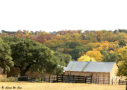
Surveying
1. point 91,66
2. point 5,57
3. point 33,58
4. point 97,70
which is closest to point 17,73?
point 33,58

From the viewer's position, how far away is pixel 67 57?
314 ft

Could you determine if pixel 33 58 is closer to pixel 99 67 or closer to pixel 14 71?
pixel 14 71

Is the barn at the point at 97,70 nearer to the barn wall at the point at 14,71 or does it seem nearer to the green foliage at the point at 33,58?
the green foliage at the point at 33,58

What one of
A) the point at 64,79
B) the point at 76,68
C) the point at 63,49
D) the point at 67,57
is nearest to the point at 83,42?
the point at 63,49

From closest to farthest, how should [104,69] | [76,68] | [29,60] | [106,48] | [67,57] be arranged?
[29,60] → [104,69] → [76,68] → [67,57] → [106,48]

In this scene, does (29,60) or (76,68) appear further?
(76,68)

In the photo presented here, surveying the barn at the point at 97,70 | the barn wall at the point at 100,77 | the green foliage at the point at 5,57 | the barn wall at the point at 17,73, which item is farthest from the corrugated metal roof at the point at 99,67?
the green foliage at the point at 5,57

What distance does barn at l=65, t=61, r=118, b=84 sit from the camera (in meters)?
50.2

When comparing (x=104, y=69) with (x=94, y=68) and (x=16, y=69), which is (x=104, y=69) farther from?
(x=16, y=69)

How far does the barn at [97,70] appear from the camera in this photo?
50219 mm

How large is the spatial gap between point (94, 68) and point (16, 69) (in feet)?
58.5

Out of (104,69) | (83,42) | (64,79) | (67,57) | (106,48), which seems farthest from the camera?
(83,42)

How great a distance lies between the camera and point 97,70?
173 feet

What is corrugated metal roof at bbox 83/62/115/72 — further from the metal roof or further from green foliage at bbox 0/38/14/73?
green foliage at bbox 0/38/14/73
